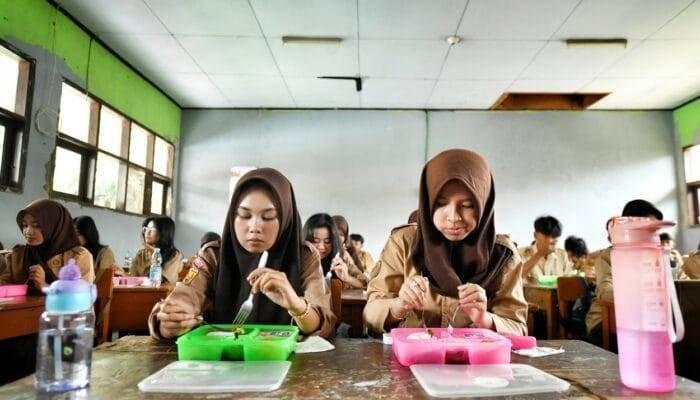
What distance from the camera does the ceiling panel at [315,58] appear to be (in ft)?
14.1

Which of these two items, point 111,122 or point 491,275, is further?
point 111,122

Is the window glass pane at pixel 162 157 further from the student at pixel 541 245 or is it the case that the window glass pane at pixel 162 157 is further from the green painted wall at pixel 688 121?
the green painted wall at pixel 688 121

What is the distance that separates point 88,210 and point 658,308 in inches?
179

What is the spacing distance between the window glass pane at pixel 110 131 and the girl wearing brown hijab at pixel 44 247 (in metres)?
1.82

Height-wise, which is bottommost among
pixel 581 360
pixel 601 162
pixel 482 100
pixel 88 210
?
pixel 581 360

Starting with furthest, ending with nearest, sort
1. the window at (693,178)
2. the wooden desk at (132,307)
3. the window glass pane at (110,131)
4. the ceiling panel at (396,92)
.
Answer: the window at (693,178) < the ceiling panel at (396,92) < the window glass pane at (110,131) < the wooden desk at (132,307)

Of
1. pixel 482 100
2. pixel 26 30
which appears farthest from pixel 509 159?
pixel 26 30

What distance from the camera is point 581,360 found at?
36.5 inches

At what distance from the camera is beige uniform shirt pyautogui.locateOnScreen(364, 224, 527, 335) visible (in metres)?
1.29

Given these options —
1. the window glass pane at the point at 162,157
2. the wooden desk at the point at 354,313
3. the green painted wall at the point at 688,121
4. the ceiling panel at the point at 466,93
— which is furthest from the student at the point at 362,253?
the green painted wall at the point at 688,121

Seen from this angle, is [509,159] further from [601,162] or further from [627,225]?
[627,225]

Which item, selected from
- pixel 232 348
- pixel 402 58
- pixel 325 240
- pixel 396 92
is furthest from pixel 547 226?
pixel 232 348

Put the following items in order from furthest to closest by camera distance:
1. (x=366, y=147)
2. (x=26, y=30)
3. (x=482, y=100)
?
(x=366, y=147)
(x=482, y=100)
(x=26, y=30)

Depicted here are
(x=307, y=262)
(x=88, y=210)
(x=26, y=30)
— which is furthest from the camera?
(x=88, y=210)
